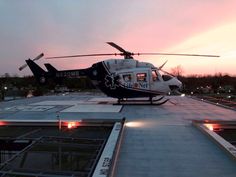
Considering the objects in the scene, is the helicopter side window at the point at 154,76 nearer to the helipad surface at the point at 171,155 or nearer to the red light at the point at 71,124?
the red light at the point at 71,124

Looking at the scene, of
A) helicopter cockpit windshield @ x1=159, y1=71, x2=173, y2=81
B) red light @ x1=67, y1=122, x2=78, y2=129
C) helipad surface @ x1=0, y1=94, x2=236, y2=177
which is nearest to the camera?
helipad surface @ x1=0, y1=94, x2=236, y2=177

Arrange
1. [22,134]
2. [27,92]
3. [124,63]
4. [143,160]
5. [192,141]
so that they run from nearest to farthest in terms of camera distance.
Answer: [143,160], [192,141], [22,134], [124,63], [27,92]

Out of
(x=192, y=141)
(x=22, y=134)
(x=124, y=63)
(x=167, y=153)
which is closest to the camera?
(x=167, y=153)

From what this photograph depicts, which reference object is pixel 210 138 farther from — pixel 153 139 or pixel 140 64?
pixel 140 64

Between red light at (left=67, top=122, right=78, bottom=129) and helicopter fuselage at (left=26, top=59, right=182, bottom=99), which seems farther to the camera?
helicopter fuselage at (left=26, top=59, right=182, bottom=99)

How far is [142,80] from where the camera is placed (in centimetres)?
2047

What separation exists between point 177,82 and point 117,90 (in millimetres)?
3518

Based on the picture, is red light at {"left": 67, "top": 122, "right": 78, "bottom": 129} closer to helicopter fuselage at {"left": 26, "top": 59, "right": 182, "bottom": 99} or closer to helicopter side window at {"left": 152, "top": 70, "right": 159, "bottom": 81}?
helicopter fuselage at {"left": 26, "top": 59, "right": 182, "bottom": 99}

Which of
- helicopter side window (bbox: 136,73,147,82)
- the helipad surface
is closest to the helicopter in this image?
helicopter side window (bbox: 136,73,147,82)

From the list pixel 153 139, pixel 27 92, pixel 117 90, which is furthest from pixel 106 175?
pixel 27 92

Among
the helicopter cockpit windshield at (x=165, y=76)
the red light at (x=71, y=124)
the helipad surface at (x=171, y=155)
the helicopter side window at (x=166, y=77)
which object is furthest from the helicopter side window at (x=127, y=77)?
the helipad surface at (x=171, y=155)

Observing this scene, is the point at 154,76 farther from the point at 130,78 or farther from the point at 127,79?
the point at 127,79

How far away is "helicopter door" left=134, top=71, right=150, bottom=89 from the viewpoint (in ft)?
67.1

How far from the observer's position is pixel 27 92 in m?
40.4
